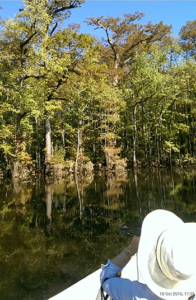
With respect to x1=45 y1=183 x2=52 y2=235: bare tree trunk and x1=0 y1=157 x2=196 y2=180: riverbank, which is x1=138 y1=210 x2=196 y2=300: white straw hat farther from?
x1=0 y1=157 x2=196 y2=180: riverbank

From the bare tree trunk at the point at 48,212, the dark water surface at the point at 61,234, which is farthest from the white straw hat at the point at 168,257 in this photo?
the bare tree trunk at the point at 48,212

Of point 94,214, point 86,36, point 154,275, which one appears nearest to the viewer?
point 154,275

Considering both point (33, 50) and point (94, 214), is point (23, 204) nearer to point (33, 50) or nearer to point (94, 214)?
point (94, 214)

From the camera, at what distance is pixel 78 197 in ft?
29.8

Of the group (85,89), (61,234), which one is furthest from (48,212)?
(85,89)

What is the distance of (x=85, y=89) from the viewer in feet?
61.9

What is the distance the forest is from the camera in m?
15.5

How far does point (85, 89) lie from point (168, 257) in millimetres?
18472

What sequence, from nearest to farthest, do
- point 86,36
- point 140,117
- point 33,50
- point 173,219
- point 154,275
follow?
point 154,275 < point 173,219 < point 33,50 < point 86,36 < point 140,117

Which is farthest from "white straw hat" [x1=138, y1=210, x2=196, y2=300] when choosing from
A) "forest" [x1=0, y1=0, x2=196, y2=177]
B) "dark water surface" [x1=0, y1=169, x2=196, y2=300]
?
"forest" [x1=0, y1=0, x2=196, y2=177]

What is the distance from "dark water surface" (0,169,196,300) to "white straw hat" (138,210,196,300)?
202 cm

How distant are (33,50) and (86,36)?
15.8ft

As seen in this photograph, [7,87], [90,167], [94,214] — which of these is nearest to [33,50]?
[7,87]

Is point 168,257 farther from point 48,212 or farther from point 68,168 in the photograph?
point 68,168
